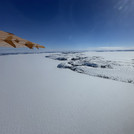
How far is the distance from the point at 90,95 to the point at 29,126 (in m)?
1.92

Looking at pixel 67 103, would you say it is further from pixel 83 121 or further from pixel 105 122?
pixel 105 122

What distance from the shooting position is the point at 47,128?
57.2 inches

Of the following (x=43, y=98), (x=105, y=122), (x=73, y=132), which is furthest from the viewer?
(x=43, y=98)

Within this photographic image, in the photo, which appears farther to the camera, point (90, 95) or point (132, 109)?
point (90, 95)

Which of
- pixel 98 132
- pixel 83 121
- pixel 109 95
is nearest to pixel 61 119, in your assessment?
pixel 83 121

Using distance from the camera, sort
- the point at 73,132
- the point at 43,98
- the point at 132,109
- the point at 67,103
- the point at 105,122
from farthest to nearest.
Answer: the point at 43,98, the point at 67,103, the point at 132,109, the point at 105,122, the point at 73,132

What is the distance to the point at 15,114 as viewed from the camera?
1.77 m

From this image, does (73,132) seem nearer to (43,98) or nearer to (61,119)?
(61,119)

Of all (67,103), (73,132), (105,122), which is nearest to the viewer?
(73,132)

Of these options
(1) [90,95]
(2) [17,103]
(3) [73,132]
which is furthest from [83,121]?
(2) [17,103]

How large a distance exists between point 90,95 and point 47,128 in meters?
1.64

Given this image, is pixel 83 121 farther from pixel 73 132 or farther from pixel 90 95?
pixel 90 95

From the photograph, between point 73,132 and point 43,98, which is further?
point 43,98

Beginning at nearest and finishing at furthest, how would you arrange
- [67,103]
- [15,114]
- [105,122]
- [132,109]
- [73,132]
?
1. [73,132]
2. [105,122]
3. [15,114]
4. [132,109]
5. [67,103]
